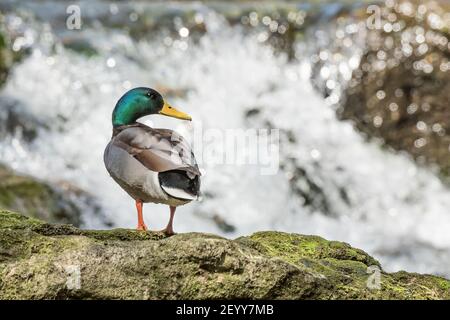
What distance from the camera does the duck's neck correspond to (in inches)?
191

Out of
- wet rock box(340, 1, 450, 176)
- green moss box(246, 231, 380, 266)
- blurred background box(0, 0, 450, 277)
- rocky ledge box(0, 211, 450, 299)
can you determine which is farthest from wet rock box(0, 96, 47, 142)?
rocky ledge box(0, 211, 450, 299)

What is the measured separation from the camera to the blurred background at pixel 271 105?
382 inches

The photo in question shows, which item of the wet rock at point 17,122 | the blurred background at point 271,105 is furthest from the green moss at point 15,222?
the wet rock at point 17,122

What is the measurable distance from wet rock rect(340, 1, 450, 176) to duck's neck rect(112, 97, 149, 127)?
21.9 ft

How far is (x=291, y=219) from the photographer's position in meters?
9.88

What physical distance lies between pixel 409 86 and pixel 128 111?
7.08 m

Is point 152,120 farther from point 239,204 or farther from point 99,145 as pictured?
point 239,204

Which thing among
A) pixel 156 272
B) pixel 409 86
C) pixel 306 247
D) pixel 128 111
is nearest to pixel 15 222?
pixel 156 272

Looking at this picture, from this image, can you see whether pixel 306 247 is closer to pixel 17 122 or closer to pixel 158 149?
pixel 158 149

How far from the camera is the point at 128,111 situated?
4.86 m

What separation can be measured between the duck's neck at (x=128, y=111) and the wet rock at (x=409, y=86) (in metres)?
6.69

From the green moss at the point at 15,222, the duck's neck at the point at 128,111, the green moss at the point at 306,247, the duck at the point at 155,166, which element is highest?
the duck's neck at the point at 128,111

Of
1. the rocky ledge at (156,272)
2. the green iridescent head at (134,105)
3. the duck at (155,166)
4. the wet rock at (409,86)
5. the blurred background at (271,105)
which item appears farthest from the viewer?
the wet rock at (409,86)

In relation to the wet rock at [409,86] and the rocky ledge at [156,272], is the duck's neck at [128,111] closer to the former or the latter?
the rocky ledge at [156,272]
